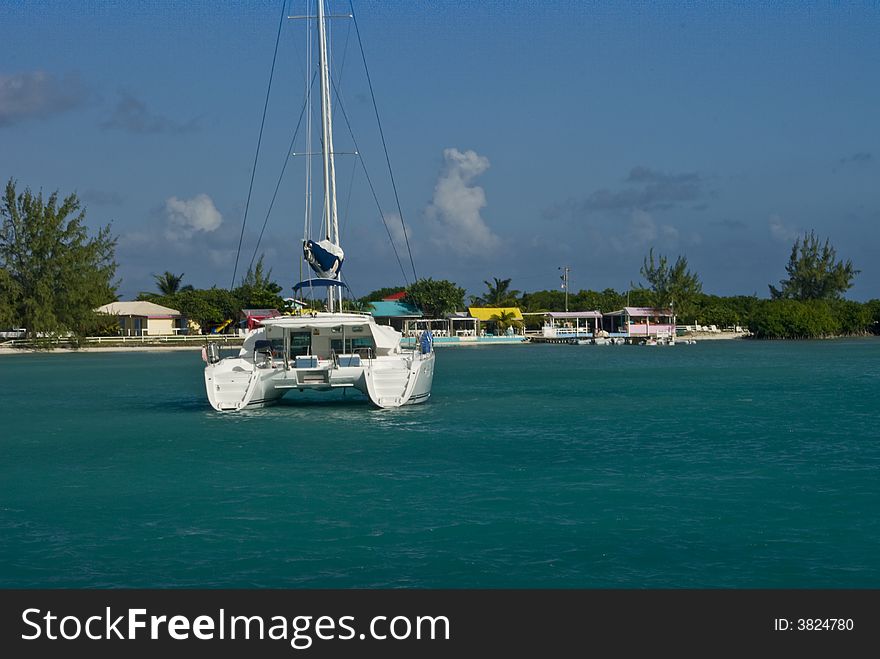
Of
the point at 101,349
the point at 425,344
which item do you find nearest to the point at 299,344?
the point at 425,344

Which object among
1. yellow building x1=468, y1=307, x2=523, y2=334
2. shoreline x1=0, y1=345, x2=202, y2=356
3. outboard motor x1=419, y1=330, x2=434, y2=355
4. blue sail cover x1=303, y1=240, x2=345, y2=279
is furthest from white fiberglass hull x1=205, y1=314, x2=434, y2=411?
yellow building x1=468, y1=307, x2=523, y2=334

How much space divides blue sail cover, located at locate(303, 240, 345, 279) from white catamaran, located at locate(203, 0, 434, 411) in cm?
3

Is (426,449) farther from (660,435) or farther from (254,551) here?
(254,551)

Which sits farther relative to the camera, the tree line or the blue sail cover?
the tree line

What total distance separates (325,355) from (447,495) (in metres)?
12.5

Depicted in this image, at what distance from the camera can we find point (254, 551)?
455 inches

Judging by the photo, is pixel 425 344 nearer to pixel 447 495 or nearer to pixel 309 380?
pixel 309 380

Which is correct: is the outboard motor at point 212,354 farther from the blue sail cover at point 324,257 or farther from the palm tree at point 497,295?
the palm tree at point 497,295

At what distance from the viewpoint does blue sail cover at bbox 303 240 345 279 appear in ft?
92.1

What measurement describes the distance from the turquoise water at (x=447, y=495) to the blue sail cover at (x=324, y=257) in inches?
161

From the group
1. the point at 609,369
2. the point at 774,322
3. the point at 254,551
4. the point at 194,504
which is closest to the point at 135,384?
the point at 609,369

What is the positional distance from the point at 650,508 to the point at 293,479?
6.15m

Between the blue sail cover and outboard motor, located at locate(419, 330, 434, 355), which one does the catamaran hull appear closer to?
outboard motor, located at locate(419, 330, 434, 355)

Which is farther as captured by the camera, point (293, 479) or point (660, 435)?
point (660, 435)
